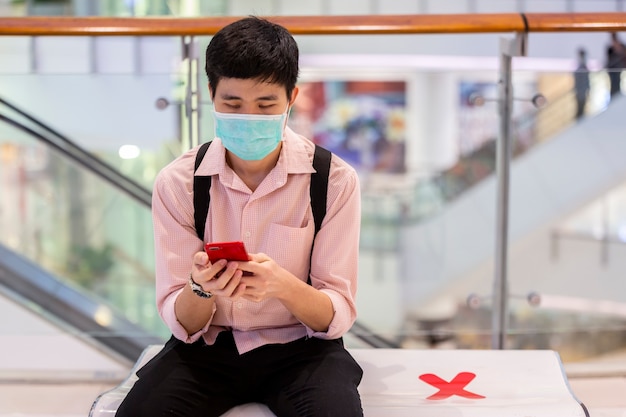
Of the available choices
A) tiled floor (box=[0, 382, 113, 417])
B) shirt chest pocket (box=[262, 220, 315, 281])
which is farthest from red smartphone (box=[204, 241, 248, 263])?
tiled floor (box=[0, 382, 113, 417])

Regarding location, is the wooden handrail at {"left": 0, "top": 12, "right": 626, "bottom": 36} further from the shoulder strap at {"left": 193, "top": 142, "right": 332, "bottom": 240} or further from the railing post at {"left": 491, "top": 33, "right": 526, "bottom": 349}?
the shoulder strap at {"left": 193, "top": 142, "right": 332, "bottom": 240}

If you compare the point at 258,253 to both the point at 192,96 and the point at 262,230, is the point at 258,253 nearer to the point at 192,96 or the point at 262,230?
the point at 262,230

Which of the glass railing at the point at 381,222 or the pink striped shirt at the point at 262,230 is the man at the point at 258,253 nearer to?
the pink striped shirt at the point at 262,230

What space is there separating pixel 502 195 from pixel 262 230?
1.16 metres

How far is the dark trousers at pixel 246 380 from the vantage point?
5.17 feet

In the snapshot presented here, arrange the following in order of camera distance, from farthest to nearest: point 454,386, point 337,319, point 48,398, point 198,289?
point 48,398, point 454,386, point 337,319, point 198,289

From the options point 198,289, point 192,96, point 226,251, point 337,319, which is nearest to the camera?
point 226,251

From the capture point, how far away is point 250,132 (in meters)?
1.58

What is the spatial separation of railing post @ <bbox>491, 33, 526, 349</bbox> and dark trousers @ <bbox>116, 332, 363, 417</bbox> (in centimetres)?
103

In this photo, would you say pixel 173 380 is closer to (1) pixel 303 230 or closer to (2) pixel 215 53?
(1) pixel 303 230

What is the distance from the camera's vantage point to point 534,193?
415 cm

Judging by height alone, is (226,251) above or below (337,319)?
above

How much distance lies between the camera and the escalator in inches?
119

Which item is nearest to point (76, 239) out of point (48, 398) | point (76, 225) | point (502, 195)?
point (76, 225)
